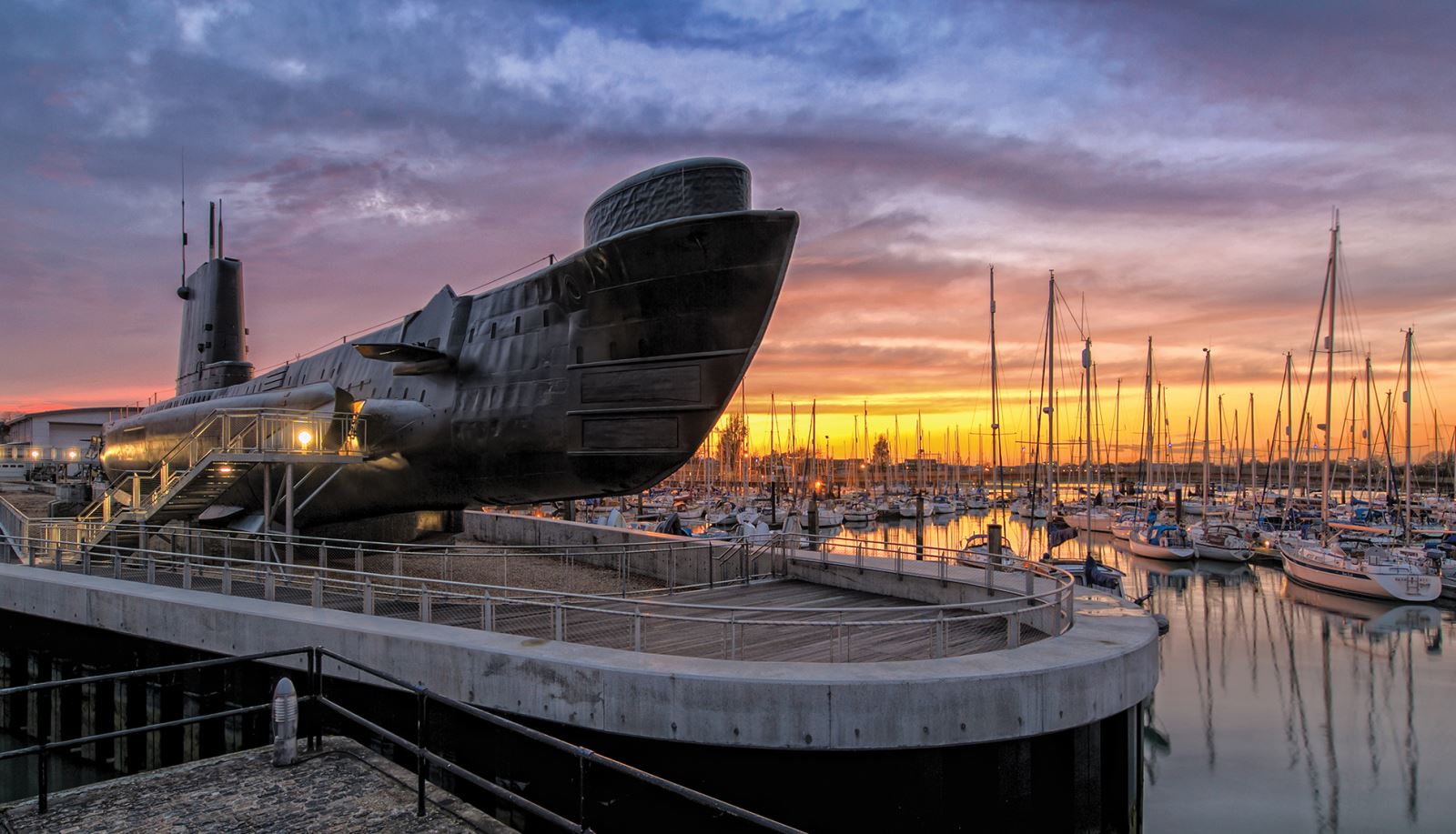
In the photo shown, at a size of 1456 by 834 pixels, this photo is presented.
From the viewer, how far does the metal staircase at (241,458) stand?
1688 cm

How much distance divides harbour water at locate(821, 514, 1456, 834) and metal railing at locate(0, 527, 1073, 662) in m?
5.51

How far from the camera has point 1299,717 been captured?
21.6 m

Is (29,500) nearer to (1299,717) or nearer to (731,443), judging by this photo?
(1299,717)

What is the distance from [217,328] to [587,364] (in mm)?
20322

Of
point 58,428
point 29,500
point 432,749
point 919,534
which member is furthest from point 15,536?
point 58,428

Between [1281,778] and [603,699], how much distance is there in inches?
625

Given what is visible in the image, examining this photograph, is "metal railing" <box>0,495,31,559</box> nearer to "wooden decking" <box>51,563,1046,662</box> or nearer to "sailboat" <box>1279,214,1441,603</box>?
"wooden decking" <box>51,563,1046,662</box>

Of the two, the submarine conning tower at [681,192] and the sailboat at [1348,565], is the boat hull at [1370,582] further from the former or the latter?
the submarine conning tower at [681,192]

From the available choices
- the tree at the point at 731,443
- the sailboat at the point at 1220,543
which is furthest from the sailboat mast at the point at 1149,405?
the tree at the point at 731,443

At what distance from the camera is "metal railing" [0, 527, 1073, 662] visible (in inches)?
420

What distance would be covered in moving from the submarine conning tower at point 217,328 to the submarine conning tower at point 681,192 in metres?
20.2

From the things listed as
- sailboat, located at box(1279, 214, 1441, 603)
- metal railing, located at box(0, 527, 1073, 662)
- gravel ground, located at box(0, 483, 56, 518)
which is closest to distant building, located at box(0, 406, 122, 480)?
gravel ground, located at box(0, 483, 56, 518)

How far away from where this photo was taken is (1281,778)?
57.1ft

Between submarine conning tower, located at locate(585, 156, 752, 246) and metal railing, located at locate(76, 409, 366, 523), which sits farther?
metal railing, located at locate(76, 409, 366, 523)
